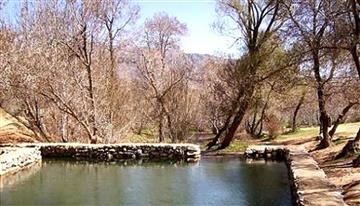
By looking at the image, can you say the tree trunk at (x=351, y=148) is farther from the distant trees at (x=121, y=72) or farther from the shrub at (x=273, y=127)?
the shrub at (x=273, y=127)

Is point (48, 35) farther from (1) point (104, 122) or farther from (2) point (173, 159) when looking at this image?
(2) point (173, 159)

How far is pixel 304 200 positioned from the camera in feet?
26.9

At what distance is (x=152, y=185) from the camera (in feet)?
40.3

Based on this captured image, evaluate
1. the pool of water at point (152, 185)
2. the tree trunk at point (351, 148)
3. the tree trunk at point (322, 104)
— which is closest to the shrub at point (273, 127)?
the tree trunk at point (322, 104)

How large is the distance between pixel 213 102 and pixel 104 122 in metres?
7.37

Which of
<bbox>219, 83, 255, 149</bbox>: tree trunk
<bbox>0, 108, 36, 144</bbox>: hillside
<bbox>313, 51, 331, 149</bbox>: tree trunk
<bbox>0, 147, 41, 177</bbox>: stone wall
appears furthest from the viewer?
<bbox>0, 108, 36, 144</bbox>: hillside

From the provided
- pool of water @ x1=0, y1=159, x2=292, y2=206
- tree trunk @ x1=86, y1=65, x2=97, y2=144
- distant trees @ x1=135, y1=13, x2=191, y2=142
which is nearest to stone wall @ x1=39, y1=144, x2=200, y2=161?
pool of water @ x1=0, y1=159, x2=292, y2=206

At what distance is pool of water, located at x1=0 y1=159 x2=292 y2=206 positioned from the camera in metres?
10.4

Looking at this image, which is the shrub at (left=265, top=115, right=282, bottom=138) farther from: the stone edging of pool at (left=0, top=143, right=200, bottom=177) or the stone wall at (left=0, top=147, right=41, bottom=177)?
the stone wall at (left=0, top=147, right=41, bottom=177)

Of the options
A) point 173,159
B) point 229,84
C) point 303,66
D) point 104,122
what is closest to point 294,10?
point 303,66

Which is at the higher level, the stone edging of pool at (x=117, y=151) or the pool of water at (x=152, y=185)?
the stone edging of pool at (x=117, y=151)

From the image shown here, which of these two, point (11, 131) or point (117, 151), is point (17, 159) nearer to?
point (117, 151)

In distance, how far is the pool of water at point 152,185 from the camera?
1045cm

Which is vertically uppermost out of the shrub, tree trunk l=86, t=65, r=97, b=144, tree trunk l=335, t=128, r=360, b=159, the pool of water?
tree trunk l=86, t=65, r=97, b=144
